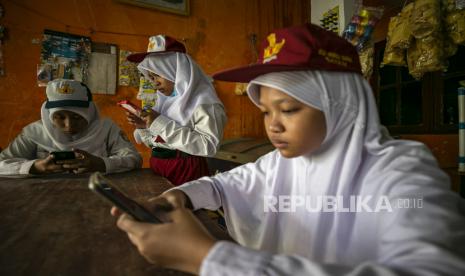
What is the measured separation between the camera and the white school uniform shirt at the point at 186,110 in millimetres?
1750

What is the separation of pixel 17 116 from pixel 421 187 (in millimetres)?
3643

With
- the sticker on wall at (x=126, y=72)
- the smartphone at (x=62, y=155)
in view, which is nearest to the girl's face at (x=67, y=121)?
the smartphone at (x=62, y=155)

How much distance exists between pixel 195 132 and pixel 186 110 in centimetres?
21

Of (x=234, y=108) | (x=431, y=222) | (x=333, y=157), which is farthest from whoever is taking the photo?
(x=234, y=108)

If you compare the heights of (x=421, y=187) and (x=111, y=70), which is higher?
(x=111, y=70)

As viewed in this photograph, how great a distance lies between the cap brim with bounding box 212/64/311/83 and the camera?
0.75m

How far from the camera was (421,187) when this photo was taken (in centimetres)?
54

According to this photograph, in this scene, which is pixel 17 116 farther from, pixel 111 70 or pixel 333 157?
pixel 333 157

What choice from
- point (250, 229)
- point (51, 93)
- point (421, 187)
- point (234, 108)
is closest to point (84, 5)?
point (51, 93)

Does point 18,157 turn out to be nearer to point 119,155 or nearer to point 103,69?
point 119,155

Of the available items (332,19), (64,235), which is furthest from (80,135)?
(332,19)

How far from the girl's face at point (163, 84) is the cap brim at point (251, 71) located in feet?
3.64

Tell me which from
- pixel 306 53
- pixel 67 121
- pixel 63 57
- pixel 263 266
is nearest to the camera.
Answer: pixel 263 266

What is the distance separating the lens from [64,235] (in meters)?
0.77
